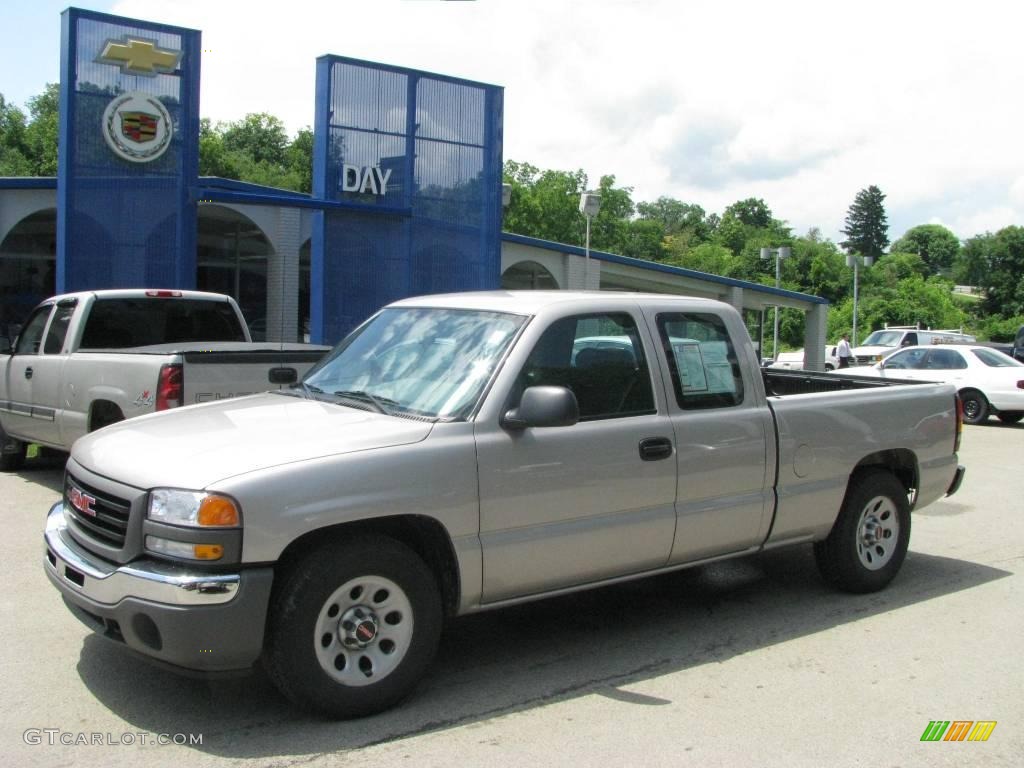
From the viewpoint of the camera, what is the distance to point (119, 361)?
8.02 meters

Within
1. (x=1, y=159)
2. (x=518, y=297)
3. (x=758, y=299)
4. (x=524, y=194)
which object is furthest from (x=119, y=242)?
(x=1, y=159)

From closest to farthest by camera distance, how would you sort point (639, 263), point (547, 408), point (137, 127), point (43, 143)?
point (547, 408) → point (137, 127) → point (639, 263) → point (43, 143)

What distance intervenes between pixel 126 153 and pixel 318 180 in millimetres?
3074

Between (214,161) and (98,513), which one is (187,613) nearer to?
(98,513)

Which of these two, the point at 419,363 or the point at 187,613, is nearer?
the point at 187,613

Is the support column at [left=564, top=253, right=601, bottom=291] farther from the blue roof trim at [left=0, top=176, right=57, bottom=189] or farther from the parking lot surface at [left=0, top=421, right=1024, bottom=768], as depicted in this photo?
the parking lot surface at [left=0, top=421, right=1024, bottom=768]

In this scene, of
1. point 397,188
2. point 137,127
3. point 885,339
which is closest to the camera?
point 137,127

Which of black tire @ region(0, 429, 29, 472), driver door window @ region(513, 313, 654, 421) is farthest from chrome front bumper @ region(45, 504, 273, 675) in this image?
black tire @ region(0, 429, 29, 472)

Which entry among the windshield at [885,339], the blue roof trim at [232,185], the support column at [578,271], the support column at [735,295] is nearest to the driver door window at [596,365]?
the blue roof trim at [232,185]

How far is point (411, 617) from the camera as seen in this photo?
174 inches

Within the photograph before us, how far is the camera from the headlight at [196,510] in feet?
13.0

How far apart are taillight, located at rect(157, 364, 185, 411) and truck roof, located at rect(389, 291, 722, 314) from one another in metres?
2.28

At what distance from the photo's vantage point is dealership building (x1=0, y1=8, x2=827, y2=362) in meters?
14.5
